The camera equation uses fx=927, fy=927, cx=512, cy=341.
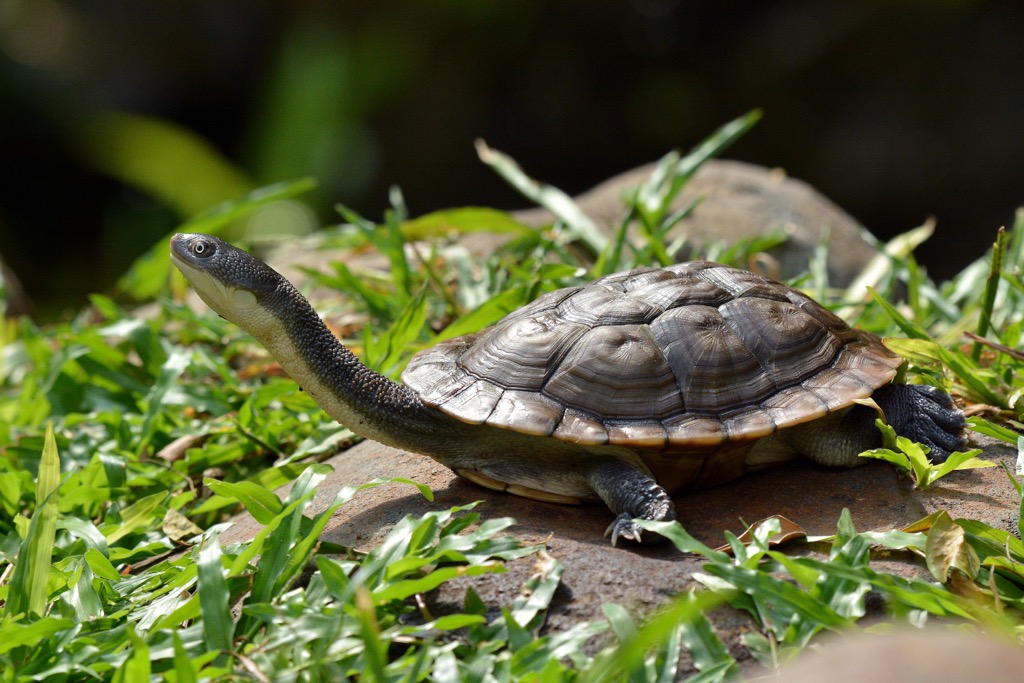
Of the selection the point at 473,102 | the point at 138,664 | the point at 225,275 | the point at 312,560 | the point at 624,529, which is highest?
the point at 225,275

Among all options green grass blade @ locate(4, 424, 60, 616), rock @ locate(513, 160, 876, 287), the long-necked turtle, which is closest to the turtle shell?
the long-necked turtle

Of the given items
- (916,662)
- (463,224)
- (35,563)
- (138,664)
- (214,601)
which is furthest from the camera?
(463,224)

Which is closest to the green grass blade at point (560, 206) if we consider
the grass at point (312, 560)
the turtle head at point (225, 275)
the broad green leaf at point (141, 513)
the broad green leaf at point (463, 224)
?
the broad green leaf at point (463, 224)

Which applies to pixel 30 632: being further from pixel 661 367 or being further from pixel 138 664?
pixel 661 367

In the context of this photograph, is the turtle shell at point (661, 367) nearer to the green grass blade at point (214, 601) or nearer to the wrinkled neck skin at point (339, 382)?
the wrinkled neck skin at point (339, 382)

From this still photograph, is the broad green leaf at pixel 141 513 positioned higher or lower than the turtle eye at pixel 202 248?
lower

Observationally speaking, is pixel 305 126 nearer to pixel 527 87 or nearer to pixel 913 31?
pixel 527 87

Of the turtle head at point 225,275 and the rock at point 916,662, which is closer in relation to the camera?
the rock at point 916,662

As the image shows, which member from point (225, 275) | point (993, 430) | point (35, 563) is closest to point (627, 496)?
point (993, 430)
